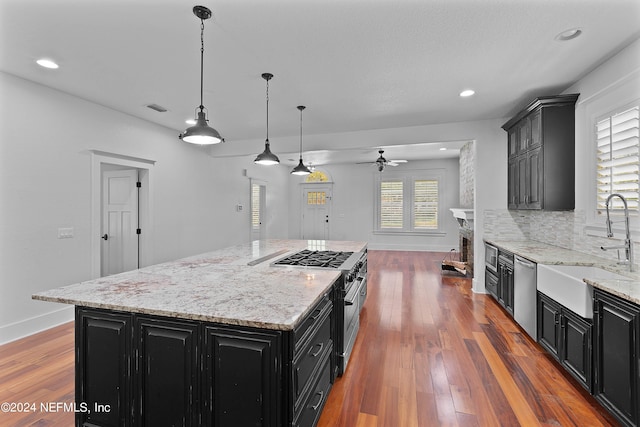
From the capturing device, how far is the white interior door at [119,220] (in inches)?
187

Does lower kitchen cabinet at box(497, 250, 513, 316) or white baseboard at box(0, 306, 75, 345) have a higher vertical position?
lower kitchen cabinet at box(497, 250, 513, 316)

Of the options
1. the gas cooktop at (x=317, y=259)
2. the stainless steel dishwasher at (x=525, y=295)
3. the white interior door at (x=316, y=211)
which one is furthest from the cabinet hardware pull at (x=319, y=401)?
the white interior door at (x=316, y=211)

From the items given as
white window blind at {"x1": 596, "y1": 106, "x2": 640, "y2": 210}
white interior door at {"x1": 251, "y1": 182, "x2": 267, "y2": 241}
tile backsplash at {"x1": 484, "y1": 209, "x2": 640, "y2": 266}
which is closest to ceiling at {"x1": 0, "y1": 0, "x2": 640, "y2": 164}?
white window blind at {"x1": 596, "y1": 106, "x2": 640, "y2": 210}

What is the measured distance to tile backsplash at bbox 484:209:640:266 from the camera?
2.97 m

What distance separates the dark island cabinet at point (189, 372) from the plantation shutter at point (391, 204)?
7.85 m

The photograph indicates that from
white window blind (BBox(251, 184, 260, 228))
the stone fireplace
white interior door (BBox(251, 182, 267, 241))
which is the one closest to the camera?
the stone fireplace

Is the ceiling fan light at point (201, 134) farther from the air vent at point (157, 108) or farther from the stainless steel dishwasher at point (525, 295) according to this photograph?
the stainless steel dishwasher at point (525, 295)

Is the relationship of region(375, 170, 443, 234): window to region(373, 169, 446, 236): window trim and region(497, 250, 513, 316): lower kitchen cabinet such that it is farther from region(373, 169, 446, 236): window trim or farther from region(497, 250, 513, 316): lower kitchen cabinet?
region(497, 250, 513, 316): lower kitchen cabinet

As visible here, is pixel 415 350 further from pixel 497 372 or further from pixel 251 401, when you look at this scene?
pixel 251 401

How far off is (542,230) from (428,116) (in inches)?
88.8

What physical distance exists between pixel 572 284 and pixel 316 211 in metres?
8.21

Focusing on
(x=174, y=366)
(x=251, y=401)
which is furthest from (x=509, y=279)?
(x=174, y=366)

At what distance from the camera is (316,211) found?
33.3ft

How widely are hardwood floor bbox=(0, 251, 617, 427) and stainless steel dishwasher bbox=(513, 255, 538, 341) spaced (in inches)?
6.3
